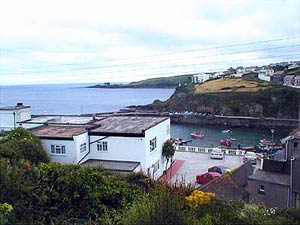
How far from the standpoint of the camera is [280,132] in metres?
56.3

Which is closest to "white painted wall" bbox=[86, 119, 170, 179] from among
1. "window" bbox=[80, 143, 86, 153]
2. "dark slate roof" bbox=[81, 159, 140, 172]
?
"dark slate roof" bbox=[81, 159, 140, 172]

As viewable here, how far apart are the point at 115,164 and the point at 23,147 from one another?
15.5 feet

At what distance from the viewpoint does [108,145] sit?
19.0 m

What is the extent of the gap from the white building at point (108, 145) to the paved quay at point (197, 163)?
1.90 metres

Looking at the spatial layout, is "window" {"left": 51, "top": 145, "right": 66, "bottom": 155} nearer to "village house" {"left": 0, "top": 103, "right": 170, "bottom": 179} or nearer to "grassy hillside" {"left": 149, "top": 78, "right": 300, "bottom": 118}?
"village house" {"left": 0, "top": 103, "right": 170, "bottom": 179}

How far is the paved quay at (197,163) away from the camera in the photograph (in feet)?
67.5

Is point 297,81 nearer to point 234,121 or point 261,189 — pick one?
point 234,121

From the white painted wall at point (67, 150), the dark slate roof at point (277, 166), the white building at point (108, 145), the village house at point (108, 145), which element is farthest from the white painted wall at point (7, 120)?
the dark slate roof at point (277, 166)

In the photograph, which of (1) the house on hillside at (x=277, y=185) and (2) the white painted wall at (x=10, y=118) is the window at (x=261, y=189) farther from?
(2) the white painted wall at (x=10, y=118)

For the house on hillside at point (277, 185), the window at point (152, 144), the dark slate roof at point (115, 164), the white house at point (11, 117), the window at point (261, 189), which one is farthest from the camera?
the white house at point (11, 117)

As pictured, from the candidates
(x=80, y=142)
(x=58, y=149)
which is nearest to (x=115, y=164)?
(x=80, y=142)

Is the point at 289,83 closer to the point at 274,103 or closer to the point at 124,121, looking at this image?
the point at 274,103

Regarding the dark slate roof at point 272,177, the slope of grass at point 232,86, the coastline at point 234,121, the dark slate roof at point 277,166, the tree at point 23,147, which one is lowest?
the coastline at point 234,121

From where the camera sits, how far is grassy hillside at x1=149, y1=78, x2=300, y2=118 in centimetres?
6780
